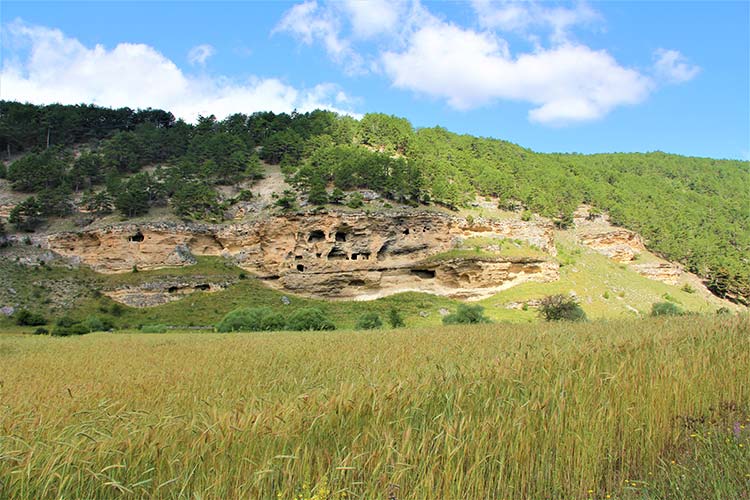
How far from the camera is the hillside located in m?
51.9

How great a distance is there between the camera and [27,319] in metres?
42.2

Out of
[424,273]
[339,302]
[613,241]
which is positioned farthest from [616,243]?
[339,302]

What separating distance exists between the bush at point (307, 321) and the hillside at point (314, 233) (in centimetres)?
1160

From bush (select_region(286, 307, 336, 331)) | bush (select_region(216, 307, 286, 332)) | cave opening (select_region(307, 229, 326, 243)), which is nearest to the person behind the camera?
bush (select_region(286, 307, 336, 331))

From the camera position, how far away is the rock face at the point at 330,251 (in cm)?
5531

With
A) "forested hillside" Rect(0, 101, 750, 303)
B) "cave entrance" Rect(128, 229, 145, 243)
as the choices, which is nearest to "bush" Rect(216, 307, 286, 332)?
"forested hillside" Rect(0, 101, 750, 303)

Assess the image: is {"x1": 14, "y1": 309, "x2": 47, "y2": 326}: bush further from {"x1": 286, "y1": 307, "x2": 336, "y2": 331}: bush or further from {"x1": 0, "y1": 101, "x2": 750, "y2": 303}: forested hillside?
{"x1": 286, "y1": 307, "x2": 336, "y2": 331}: bush

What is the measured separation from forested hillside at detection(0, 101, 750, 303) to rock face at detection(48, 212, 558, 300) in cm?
425

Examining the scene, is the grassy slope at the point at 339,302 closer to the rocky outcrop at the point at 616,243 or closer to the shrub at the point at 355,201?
the rocky outcrop at the point at 616,243

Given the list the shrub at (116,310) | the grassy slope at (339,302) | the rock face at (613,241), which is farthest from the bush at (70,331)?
the rock face at (613,241)

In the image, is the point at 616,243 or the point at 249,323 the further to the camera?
the point at 616,243

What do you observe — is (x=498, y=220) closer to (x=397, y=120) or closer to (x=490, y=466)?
(x=397, y=120)

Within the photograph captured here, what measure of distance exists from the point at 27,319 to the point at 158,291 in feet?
40.0

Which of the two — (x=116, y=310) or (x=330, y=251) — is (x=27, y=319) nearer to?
(x=116, y=310)
